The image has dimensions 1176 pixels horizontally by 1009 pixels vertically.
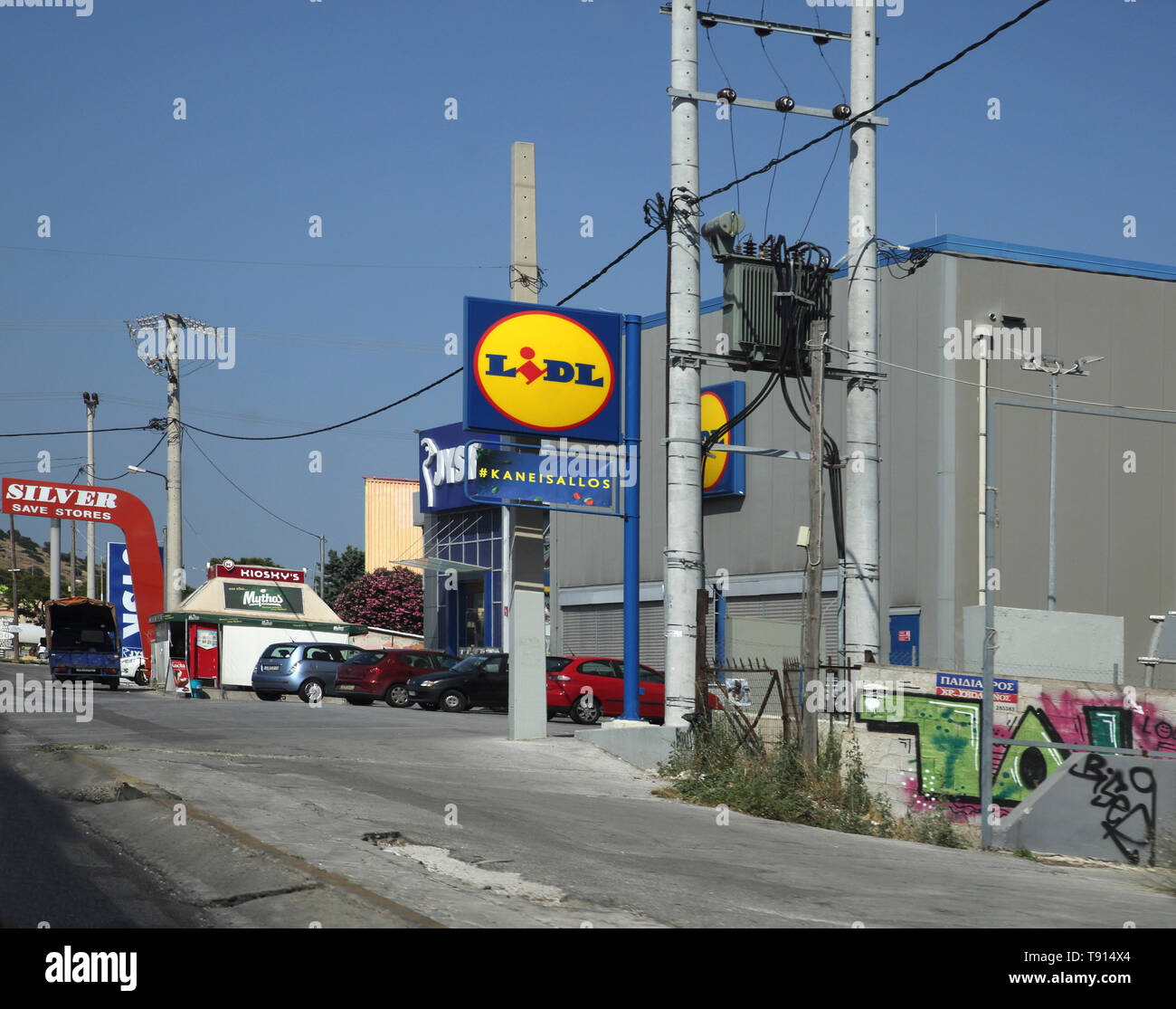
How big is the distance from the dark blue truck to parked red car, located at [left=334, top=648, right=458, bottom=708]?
15012 mm

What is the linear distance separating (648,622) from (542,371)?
2152 cm

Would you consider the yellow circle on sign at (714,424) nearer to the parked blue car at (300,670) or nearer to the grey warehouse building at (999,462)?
the grey warehouse building at (999,462)

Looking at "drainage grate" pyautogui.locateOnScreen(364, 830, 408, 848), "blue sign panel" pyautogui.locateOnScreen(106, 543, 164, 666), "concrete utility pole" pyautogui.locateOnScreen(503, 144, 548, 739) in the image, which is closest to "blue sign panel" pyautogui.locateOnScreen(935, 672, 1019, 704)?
"concrete utility pole" pyautogui.locateOnScreen(503, 144, 548, 739)

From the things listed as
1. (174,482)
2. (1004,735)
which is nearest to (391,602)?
(174,482)

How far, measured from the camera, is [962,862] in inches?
496

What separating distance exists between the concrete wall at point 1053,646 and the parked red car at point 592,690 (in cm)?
1123

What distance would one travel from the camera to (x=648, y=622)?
40.2 m

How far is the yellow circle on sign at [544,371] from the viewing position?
19328 millimetres

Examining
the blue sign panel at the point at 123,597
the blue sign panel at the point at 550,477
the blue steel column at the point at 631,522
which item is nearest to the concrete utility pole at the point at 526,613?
the blue sign panel at the point at 550,477

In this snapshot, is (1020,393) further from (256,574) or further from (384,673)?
(256,574)

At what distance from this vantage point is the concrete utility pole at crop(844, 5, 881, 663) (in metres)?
17.0
